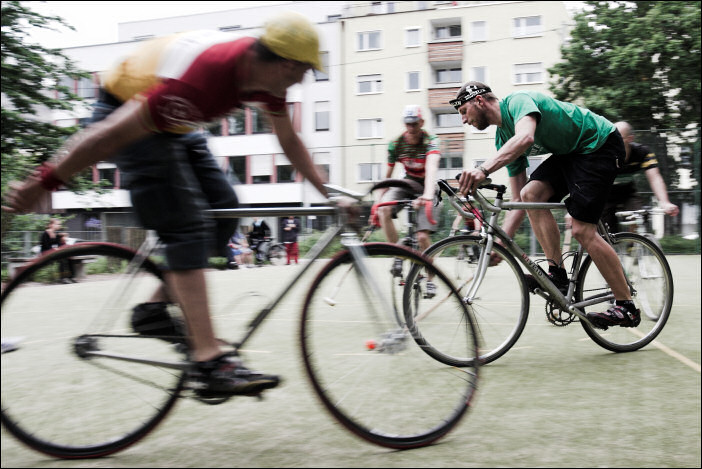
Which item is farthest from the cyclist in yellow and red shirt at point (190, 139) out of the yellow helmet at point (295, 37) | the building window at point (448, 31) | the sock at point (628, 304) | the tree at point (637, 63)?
the sock at point (628, 304)

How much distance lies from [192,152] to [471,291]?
1066 mm

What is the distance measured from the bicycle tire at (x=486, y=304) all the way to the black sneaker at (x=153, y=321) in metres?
1.09

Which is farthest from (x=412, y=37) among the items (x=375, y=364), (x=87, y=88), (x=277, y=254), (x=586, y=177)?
(x=375, y=364)

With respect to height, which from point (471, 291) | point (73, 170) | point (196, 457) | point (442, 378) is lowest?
point (196, 457)

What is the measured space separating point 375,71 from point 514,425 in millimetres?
1432

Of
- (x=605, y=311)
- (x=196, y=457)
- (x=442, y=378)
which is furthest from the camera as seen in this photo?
(x=196, y=457)

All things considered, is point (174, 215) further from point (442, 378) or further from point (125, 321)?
point (442, 378)

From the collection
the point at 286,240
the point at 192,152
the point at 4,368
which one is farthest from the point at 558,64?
the point at 4,368

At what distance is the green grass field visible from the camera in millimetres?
1665

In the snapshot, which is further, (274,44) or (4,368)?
(4,368)

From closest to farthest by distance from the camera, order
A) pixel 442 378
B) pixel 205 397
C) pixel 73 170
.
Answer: pixel 73 170
pixel 442 378
pixel 205 397

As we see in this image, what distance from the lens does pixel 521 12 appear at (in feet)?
3.11

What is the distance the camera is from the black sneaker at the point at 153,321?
2112 mm

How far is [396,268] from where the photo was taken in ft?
5.83
